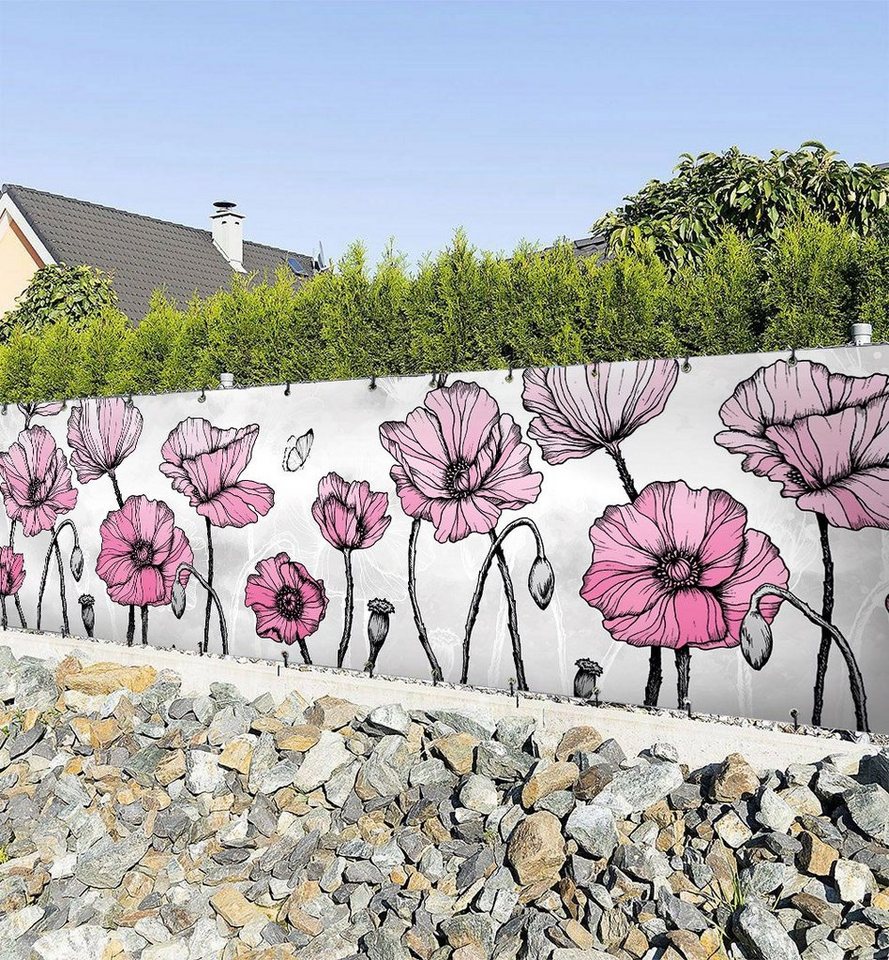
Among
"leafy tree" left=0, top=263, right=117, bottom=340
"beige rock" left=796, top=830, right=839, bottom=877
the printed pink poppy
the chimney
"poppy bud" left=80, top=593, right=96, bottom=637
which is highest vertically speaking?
the chimney

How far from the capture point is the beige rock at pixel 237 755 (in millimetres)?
4859

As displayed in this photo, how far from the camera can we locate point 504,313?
5.39 meters

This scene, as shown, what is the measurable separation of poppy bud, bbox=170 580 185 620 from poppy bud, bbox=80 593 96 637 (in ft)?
2.82

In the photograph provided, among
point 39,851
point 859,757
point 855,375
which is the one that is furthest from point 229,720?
point 855,375

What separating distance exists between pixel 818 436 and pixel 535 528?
4.82ft

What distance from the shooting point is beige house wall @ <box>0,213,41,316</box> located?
659 inches

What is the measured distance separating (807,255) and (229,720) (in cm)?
394

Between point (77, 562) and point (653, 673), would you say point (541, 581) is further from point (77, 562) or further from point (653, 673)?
point (77, 562)

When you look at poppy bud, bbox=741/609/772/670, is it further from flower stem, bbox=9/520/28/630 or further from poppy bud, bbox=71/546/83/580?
flower stem, bbox=9/520/28/630

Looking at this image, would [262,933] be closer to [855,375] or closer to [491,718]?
[491,718]

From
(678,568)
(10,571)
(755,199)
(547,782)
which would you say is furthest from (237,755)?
(755,199)

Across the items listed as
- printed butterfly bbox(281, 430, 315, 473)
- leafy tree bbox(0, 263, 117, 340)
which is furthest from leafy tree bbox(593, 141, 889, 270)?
leafy tree bbox(0, 263, 117, 340)

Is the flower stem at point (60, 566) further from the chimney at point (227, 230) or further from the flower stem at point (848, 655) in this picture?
the chimney at point (227, 230)

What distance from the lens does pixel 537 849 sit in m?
3.78
